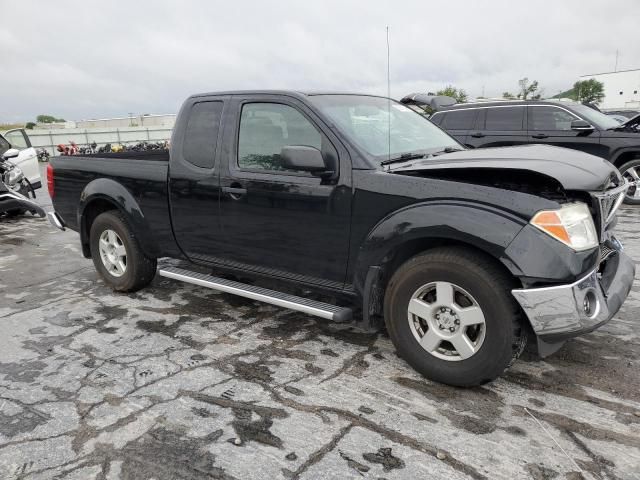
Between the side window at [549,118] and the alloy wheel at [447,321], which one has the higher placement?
the side window at [549,118]

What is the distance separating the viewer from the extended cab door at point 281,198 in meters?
3.41

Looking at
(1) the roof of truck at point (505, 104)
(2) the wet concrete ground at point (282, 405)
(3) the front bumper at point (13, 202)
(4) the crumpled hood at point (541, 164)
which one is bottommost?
(2) the wet concrete ground at point (282, 405)

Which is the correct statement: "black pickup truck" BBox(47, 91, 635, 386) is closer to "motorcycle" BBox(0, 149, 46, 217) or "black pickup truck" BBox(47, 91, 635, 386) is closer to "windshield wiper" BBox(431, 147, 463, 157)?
"windshield wiper" BBox(431, 147, 463, 157)

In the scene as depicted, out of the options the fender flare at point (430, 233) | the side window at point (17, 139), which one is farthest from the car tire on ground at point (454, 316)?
the side window at point (17, 139)

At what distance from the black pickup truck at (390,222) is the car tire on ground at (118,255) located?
0.04m

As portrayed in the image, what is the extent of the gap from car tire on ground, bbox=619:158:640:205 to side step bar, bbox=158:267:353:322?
7.14 metres

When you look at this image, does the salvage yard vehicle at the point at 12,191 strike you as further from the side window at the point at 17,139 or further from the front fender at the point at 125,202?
the front fender at the point at 125,202

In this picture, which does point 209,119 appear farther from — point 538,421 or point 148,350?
point 538,421

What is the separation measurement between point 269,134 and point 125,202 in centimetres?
165

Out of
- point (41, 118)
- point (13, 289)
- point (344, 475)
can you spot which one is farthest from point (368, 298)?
point (41, 118)

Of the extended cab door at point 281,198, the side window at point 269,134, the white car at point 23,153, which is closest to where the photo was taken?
the extended cab door at point 281,198

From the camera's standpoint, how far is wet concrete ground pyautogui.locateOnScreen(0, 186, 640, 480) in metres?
2.45

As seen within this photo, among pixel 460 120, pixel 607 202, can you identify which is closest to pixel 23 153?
pixel 460 120

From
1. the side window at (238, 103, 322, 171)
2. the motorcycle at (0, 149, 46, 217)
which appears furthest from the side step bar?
the motorcycle at (0, 149, 46, 217)
